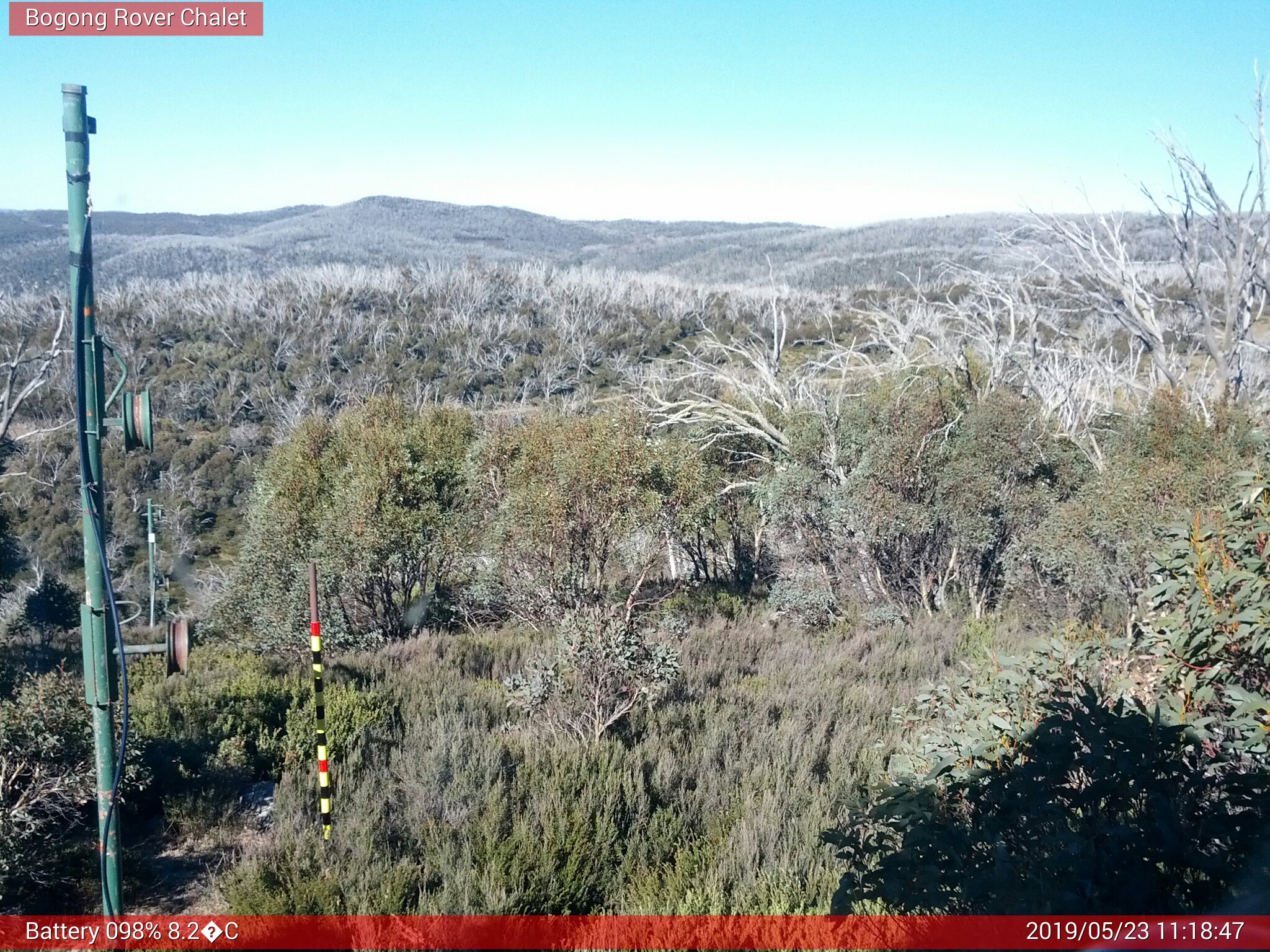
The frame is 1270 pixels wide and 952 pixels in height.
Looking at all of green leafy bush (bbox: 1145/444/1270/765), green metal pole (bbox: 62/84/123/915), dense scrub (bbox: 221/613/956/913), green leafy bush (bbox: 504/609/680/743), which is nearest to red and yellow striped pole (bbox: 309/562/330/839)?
dense scrub (bbox: 221/613/956/913)

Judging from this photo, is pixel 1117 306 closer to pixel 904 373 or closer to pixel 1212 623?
pixel 904 373

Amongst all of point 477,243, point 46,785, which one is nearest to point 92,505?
point 46,785

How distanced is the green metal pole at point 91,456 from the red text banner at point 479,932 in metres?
0.46

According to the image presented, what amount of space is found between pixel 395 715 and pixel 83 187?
508 cm

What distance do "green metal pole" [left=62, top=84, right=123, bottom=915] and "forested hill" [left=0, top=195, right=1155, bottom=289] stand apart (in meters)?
50.6

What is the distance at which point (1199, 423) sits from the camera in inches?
480

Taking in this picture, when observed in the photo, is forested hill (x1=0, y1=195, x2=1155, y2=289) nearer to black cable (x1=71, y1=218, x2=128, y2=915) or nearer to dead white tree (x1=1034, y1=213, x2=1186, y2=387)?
dead white tree (x1=1034, y1=213, x2=1186, y2=387)

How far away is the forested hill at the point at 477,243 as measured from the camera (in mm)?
69938

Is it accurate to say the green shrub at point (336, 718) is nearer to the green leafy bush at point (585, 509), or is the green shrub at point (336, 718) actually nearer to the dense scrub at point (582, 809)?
the dense scrub at point (582, 809)

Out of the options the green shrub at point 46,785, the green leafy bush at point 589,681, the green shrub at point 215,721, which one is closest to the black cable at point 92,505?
the green shrub at point 46,785

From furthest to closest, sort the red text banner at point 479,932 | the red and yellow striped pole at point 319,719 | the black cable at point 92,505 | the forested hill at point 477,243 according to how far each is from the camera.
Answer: the forested hill at point 477,243 < the red and yellow striped pole at point 319,719 < the red text banner at point 479,932 < the black cable at point 92,505

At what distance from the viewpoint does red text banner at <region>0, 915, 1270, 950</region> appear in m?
3.75

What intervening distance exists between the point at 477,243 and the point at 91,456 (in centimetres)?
10626

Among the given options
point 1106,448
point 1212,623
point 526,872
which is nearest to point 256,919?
point 526,872
